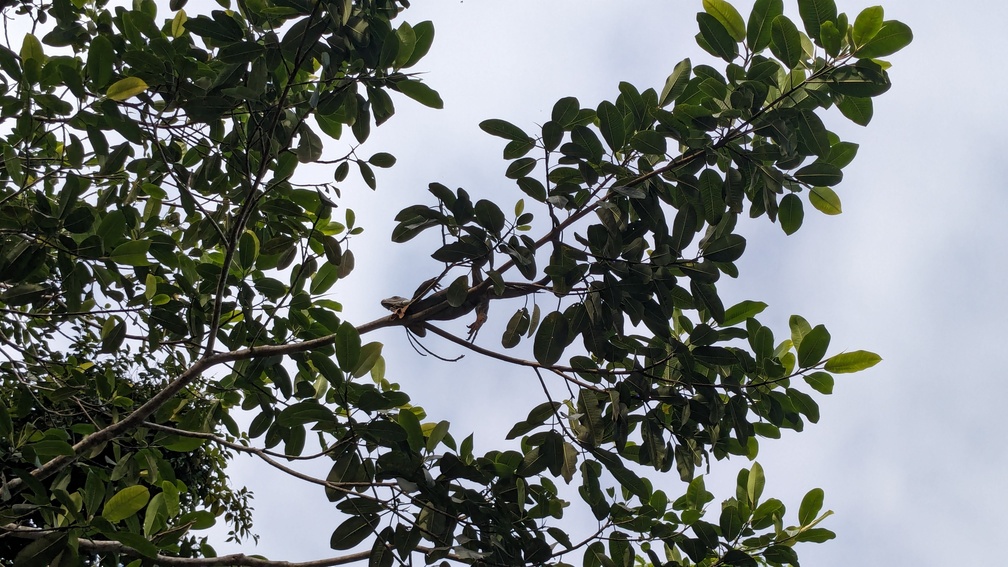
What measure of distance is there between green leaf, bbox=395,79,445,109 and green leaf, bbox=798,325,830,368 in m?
1.34

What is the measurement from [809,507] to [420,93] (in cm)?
192

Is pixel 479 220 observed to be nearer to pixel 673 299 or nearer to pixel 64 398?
pixel 673 299

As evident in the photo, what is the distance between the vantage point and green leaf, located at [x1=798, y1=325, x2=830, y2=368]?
7.07 feet

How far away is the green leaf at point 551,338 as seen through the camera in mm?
2230

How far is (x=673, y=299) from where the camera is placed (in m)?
2.26

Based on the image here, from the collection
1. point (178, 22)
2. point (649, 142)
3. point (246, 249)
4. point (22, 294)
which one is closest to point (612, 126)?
point (649, 142)

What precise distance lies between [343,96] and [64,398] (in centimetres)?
154

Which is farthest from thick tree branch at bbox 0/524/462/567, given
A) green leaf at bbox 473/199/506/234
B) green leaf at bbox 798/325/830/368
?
green leaf at bbox 798/325/830/368

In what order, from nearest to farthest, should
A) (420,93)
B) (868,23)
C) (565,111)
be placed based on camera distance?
(868,23), (565,111), (420,93)

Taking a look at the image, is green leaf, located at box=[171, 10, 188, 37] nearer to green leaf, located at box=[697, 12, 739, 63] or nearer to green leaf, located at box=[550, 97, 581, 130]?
green leaf, located at box=[550, 97, 581, 130]

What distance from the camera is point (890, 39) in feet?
6.23

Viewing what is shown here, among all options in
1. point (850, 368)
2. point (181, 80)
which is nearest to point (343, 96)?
point (181, 80)

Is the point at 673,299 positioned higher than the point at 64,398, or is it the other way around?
the point at 673,299

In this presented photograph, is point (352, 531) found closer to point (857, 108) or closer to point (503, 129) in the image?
point (503, 129)
